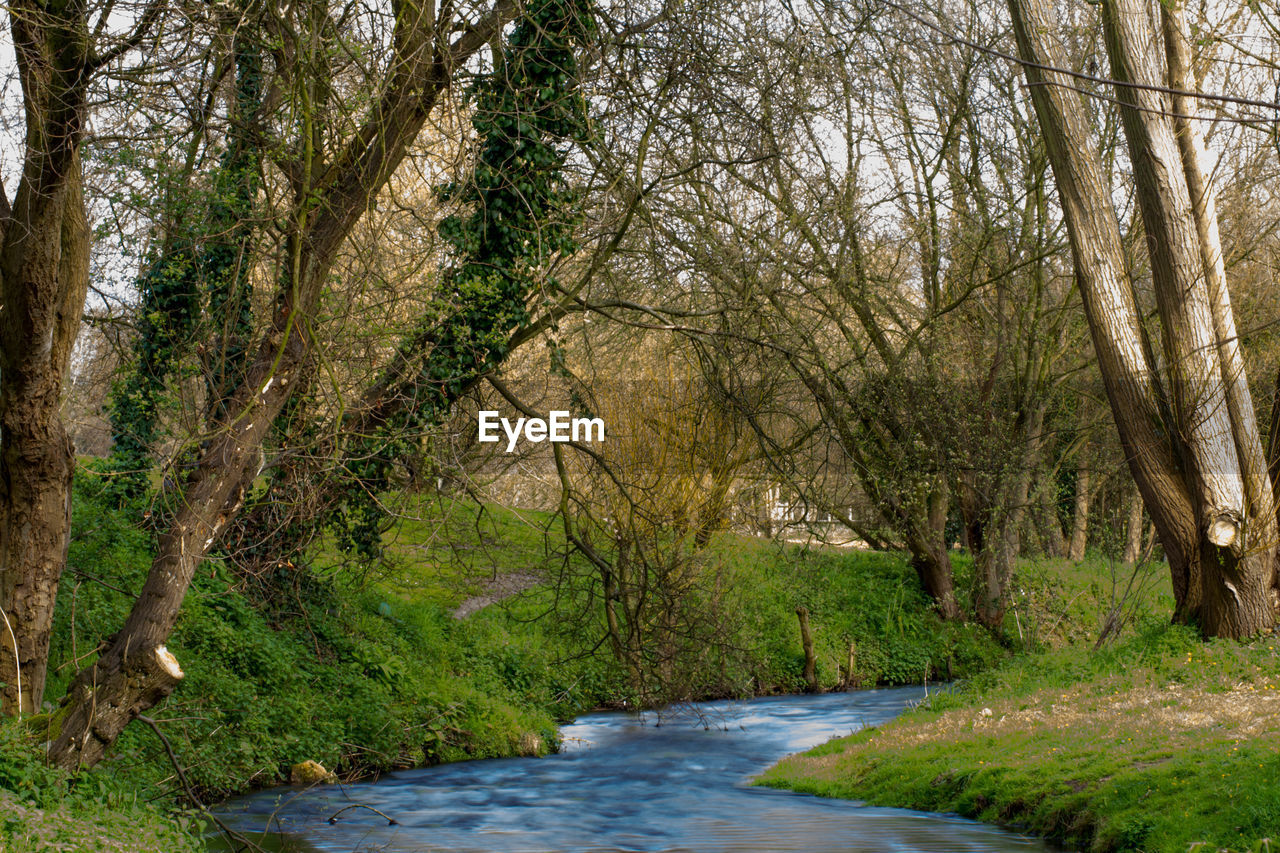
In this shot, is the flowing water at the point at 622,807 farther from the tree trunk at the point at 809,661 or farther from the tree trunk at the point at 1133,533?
the tree trunk at the point at 1133,533

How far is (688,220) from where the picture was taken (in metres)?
12.5

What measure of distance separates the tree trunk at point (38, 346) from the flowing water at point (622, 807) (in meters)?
2.34

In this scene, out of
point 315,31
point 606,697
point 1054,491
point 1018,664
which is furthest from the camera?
point 1054,491

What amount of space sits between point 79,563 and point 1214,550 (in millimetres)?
13315

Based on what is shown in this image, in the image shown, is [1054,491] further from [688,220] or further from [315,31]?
[315,31]

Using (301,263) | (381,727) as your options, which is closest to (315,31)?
(301,263)

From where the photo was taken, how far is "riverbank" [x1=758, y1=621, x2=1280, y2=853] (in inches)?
316

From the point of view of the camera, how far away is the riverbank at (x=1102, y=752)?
8.02 m

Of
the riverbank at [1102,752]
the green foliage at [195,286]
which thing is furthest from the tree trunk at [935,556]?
the green foliage at [195,286]

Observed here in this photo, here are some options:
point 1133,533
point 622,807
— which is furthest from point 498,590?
point 1133,533

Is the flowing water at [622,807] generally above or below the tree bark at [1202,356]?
below

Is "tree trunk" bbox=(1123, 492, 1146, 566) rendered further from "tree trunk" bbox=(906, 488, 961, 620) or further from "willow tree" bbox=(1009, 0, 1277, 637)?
"willow tree" bbox=(1009, 0, 1277, 637)

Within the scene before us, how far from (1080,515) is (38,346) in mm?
23255
